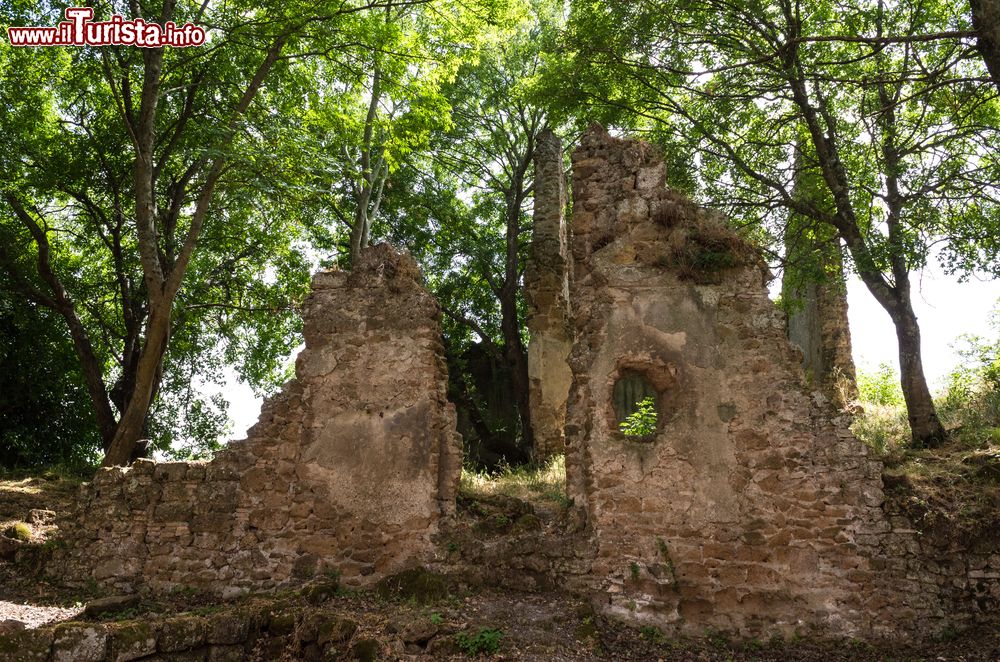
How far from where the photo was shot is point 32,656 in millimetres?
4754

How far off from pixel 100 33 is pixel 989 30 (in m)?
10.8

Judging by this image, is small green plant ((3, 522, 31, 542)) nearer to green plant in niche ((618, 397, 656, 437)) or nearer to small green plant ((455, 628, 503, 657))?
small green plant ((455, 628, 503, 657))

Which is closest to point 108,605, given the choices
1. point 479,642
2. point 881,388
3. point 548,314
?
point 479,642

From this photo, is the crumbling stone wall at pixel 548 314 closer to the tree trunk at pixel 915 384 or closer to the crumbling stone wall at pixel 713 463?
the tree trunk at pixel 915 384

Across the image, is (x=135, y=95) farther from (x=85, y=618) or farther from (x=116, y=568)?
(x=85, y=618)

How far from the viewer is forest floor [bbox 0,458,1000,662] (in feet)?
18.7

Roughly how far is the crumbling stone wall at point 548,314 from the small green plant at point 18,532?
790 centimetres

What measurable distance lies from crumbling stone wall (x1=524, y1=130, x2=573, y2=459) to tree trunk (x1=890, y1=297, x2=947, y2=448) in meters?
5.89

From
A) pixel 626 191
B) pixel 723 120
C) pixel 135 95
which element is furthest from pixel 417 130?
pixel 626 191

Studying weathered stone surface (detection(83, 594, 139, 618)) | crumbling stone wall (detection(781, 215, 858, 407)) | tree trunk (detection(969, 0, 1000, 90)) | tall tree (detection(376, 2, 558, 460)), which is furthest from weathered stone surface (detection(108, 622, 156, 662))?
tall tree (detection(376, 2, 558, 460))

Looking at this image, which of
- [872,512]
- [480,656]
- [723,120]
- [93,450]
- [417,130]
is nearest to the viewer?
[480,656]

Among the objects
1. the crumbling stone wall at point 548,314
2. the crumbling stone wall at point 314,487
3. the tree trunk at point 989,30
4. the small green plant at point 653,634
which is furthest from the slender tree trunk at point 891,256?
the crumbling stone wall at point 548,314

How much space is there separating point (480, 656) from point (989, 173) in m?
7.71

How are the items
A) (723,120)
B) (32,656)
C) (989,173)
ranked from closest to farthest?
(32,656) < (989,173) < (723,120)
